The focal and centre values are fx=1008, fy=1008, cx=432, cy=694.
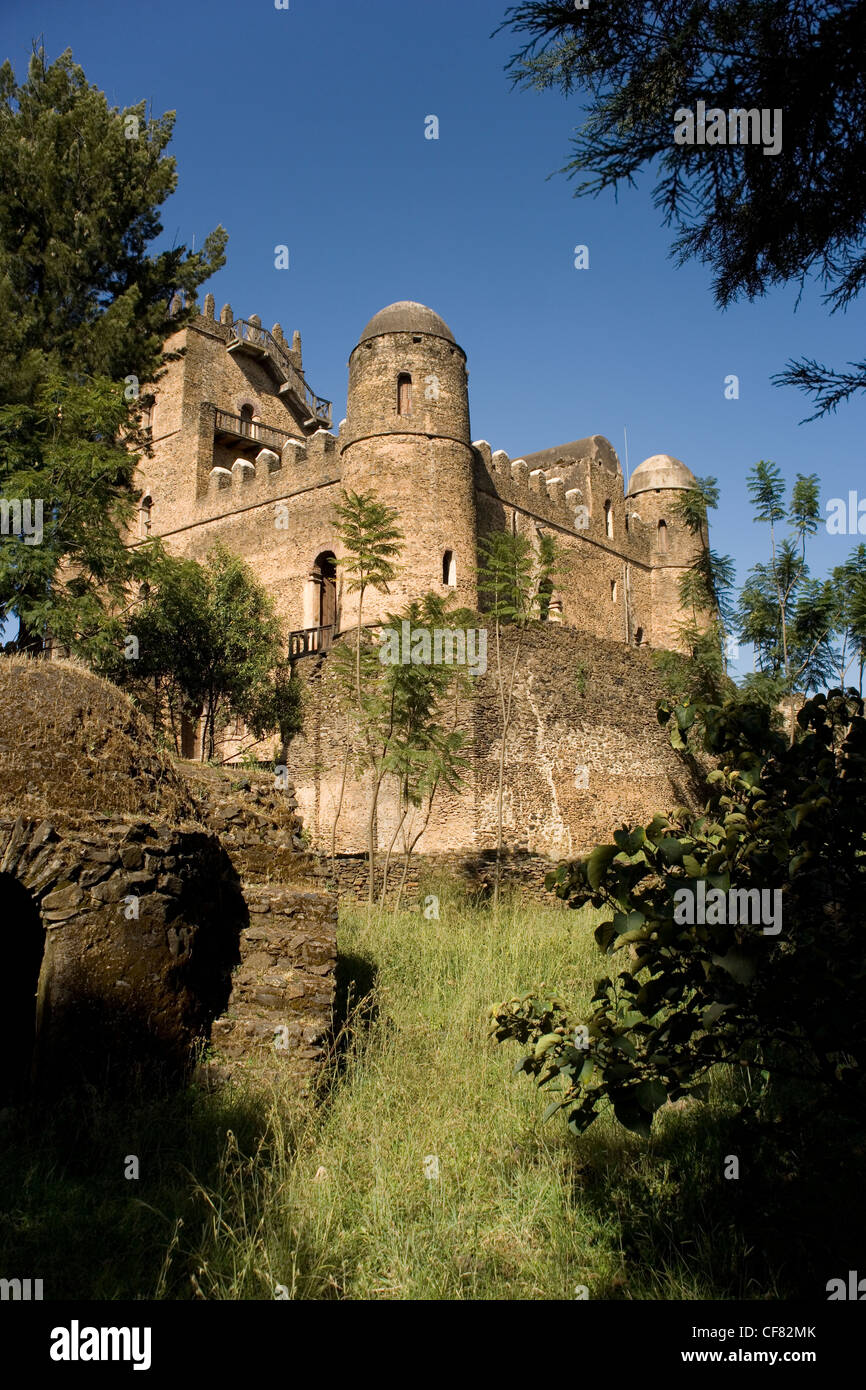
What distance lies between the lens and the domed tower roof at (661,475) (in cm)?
3450

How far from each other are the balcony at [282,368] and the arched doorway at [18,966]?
28.7 metres

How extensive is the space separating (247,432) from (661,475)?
46.0 feet

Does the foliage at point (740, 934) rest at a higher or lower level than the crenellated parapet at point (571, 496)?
lower

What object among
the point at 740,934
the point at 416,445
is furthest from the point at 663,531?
the point at 740,934

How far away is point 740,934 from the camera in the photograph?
9.43ft

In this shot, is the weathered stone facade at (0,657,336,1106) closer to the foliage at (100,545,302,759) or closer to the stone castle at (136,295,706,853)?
the stone castle at (136,295,706,853)

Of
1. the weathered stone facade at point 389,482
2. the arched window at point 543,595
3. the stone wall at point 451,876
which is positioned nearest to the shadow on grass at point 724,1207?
the stone wall at point 451,876

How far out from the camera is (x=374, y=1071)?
724cm

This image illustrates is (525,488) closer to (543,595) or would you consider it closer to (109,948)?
(543,595)

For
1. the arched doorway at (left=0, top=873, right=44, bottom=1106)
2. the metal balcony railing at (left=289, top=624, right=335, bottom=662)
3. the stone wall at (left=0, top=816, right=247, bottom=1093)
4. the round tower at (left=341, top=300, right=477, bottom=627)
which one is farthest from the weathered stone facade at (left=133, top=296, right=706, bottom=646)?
the stone wall at (left=0, top=816, right=247, bottom=1093)

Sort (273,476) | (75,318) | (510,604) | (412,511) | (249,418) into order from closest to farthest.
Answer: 1. (75,318)
2. (510,604)
3. (412,511)
4. (273,476)
5. (249,418)

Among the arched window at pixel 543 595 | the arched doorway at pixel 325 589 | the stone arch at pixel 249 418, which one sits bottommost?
the arched window at pixel 543 595

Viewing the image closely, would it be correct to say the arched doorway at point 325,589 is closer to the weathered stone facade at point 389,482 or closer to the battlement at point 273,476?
the weathered stone facade at point 389,482
